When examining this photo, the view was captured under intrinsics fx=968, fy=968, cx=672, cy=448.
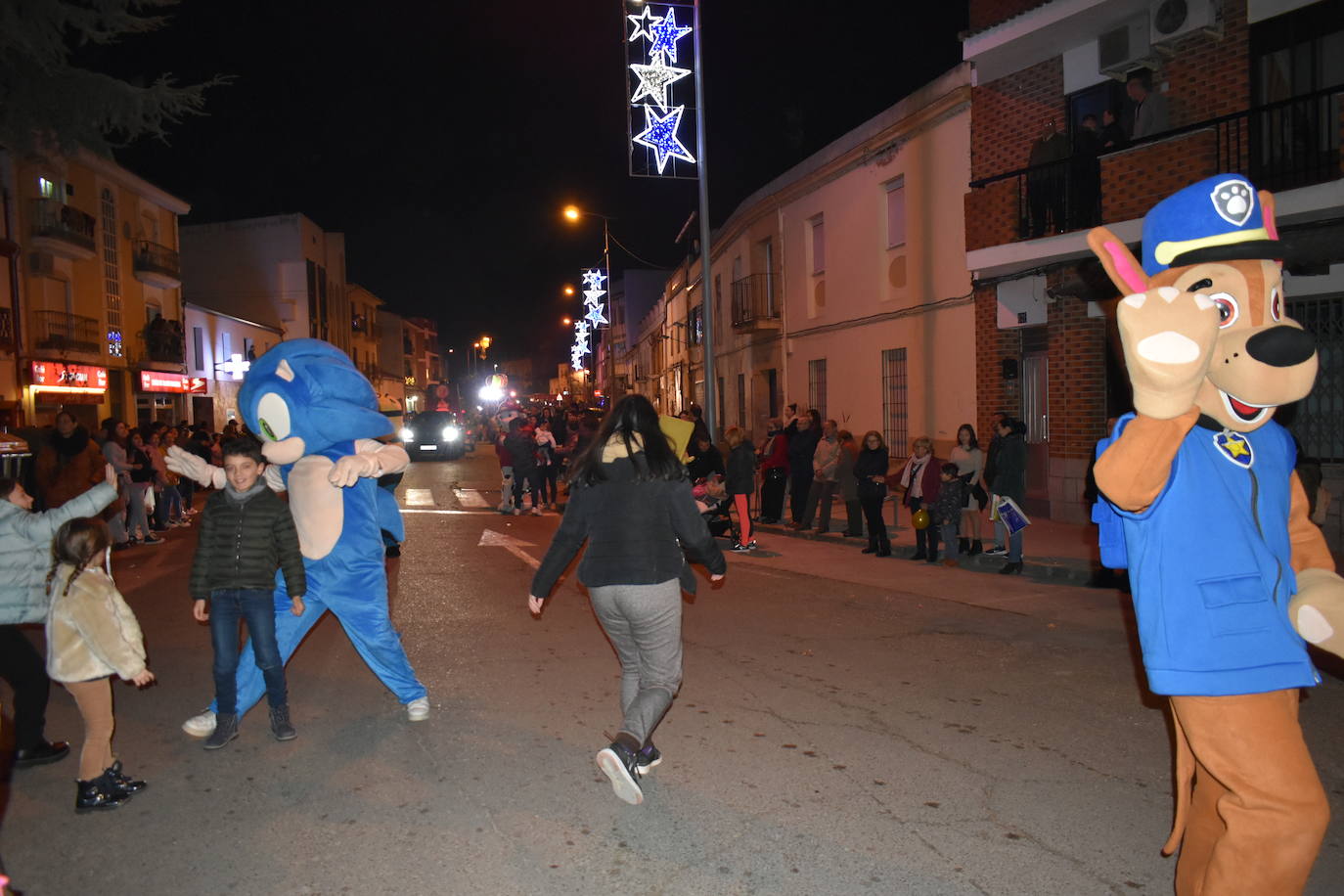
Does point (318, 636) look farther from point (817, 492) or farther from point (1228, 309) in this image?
point (817, 492)

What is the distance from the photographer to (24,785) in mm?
4598

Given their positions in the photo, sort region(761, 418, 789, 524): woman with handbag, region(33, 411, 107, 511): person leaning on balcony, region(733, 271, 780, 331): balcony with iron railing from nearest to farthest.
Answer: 1. region(33, 411, 107, 511): person leaning on balcony
2. region(761, 418, 789, 524): woman with handbag
3. region(733, 271, 780, 331): balcony with iron railing

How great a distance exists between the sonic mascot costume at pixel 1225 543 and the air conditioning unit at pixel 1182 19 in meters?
10.3

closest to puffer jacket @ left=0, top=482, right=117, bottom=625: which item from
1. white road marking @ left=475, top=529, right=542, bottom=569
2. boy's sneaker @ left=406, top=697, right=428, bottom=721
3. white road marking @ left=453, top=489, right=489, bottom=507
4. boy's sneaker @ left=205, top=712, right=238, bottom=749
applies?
boy's sneaker @ left=205, top=712, right=238, bottom=749

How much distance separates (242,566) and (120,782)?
42.5 inches

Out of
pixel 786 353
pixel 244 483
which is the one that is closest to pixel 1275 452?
pixel 244 483

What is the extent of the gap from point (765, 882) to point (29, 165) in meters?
27.6

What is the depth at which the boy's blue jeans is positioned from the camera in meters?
4.88

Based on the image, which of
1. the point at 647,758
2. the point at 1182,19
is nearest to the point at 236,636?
the point at 647,758

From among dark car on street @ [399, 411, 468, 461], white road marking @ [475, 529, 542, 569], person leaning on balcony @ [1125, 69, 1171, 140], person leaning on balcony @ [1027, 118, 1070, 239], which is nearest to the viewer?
white road marking @ [475, 529, 542, 569]

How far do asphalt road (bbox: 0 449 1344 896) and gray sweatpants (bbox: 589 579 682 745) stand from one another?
1.33 ft

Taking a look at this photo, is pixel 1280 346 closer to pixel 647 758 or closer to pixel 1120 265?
pixel 1120 265

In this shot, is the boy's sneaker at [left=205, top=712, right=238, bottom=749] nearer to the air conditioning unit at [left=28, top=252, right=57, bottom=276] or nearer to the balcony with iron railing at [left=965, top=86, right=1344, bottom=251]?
the balcony with iron railing at [left=965, top=86, right=1344, bottom=251]

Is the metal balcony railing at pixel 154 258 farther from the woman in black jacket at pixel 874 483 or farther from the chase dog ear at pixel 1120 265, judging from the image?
the chase dog ear at pixel 1120 265
